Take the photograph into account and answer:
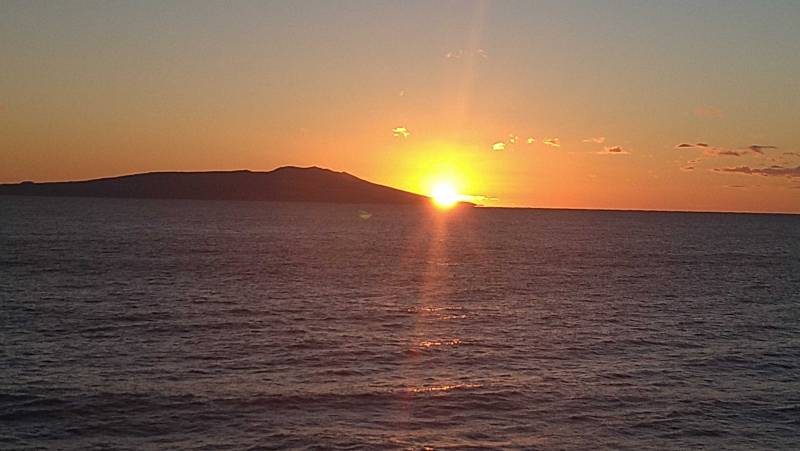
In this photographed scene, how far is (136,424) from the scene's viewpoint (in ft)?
78.6

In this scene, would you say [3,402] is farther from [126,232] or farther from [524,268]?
[126,232]

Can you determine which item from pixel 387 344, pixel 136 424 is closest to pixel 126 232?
pixel 387 344

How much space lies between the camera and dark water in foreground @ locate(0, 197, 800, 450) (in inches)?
950

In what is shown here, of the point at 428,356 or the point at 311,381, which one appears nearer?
the point at 311,381

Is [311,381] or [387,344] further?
[387,344]

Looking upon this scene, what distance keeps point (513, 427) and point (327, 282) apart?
4196 cm

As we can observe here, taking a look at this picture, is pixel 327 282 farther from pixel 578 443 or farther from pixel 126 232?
pixel 126 232

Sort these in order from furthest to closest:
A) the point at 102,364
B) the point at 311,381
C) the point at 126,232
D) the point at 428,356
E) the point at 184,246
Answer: the point at 126,232, the point at 184,246, the point at 428,356, the point at 102,364, the point at 311,381

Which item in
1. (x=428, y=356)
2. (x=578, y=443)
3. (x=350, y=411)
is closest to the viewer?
(x=578, y=443)

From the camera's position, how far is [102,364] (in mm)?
31594

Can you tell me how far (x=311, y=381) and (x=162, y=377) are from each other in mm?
5930

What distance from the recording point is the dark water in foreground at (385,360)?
24141 mm

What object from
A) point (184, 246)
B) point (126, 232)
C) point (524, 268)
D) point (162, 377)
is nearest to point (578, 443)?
point (162, 377)

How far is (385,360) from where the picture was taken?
3369 centimetres
